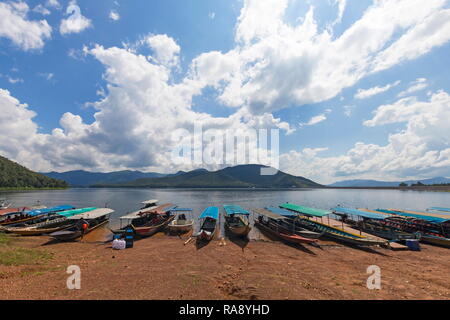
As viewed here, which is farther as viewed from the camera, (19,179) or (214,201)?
(19,179)

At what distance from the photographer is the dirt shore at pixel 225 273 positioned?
10.8 metres

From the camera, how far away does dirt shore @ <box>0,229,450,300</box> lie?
425 inches

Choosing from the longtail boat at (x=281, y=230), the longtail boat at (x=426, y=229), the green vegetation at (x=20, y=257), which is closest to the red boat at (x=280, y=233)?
the longtail boat at (x=281, y=230)

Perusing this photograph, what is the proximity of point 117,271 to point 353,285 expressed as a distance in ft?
56.5

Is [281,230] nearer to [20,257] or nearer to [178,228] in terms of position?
[178,228]

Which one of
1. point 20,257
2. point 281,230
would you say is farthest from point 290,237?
point 20,257

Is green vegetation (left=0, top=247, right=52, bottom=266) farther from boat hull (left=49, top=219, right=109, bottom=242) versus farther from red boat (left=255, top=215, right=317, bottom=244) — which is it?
red boat (left=255, top=215, right=317, bottom=244)

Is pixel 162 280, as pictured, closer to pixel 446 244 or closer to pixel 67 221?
pixel 67 221

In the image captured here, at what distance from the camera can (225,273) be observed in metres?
14.5

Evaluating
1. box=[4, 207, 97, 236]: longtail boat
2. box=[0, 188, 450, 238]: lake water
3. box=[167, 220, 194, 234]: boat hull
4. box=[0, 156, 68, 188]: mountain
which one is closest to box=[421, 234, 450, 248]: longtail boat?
box=[0, 188, 450, 238]: lake water

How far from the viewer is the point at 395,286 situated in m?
12.6

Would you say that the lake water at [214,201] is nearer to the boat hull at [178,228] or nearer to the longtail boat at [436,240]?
the boat hull at [178,228]

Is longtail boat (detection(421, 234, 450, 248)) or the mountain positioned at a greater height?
the mountain
